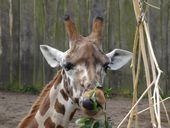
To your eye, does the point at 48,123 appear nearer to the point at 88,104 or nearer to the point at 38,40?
the point at 88,104

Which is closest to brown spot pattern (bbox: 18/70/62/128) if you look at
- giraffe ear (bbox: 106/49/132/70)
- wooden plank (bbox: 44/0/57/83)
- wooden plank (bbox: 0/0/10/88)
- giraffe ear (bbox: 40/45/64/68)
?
giraffe ear (bbox: 40/45/64/68)

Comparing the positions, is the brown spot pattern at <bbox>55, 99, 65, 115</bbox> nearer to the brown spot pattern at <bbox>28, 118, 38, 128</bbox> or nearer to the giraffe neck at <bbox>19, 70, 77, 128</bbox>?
the giraffe neck at <bbox>19, 70, 77, 128</bbox>

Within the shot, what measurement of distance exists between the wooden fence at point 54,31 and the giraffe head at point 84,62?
4905 mm

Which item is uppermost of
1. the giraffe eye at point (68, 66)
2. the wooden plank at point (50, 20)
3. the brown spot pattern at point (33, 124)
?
the wooden plank at point (50, 20)

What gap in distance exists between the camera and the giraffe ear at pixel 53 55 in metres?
4.82

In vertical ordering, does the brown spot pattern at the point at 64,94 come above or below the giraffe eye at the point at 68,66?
below

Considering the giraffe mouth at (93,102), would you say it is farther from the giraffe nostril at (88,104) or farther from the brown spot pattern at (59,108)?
the brown spot pattern at (59,108)

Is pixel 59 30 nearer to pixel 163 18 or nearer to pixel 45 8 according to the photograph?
pixel 45 8

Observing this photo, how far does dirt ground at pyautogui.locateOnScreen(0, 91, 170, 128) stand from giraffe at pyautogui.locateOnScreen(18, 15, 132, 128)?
3.17 m

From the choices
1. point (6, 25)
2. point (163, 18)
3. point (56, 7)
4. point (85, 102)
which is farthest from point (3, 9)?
point (85, 102)

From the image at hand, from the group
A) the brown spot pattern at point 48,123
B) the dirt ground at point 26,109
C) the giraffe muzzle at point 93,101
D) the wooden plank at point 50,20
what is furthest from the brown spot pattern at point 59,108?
the wooden plank at point 50,20

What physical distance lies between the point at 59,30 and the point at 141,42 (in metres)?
7.01

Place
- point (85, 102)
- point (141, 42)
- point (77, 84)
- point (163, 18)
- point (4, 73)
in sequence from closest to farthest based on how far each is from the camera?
point (141, 42) < point (85, 102) < point (77, 84) < point (163, 18) < point (4, 73)

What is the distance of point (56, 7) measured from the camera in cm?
999
